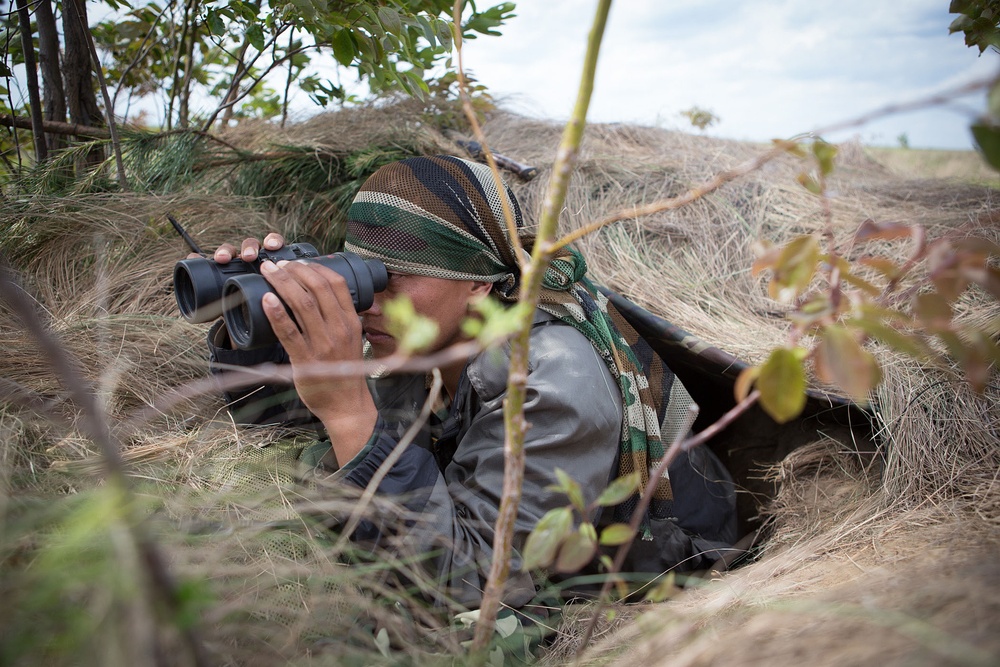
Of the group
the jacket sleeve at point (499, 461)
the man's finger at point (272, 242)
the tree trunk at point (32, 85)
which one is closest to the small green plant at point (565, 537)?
the jacket sleeve at point (499, 461)

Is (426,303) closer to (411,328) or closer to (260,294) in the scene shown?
(260,294)

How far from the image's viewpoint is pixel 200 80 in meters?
2.63

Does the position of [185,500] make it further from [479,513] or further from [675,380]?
[675,380]

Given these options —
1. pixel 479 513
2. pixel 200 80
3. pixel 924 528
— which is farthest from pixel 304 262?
pixel 200 80

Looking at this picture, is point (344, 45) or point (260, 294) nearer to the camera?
point (260, 294)

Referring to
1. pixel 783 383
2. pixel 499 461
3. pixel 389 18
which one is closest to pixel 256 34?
pixel 389 18

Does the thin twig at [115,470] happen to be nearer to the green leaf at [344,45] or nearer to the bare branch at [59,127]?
the green leaf at [344,45]

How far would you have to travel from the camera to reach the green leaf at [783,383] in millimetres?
637

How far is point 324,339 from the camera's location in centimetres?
129

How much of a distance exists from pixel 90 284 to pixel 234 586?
132 cm

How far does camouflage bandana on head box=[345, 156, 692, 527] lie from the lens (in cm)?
151

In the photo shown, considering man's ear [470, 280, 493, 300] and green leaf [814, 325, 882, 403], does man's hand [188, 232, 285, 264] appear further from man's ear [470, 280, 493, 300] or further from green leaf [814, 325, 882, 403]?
green leaf [814, 325, 882, 403]

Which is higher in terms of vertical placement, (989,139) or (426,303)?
(989,139)

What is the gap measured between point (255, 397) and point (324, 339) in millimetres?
509
